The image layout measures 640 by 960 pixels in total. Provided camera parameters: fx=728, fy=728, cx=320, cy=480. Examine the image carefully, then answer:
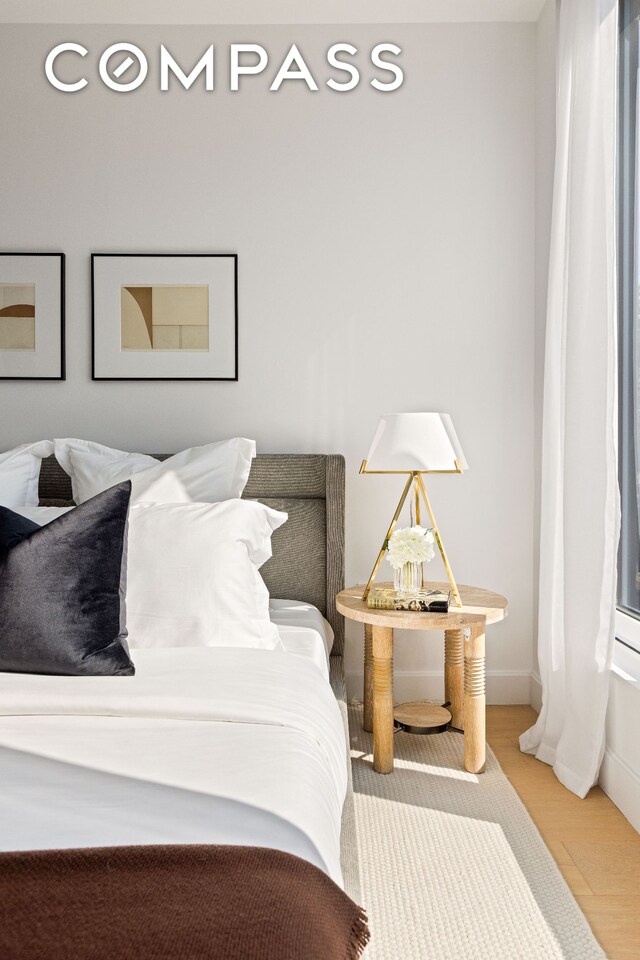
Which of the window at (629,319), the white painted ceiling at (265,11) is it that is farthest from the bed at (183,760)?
the white painted ceiling at (265,11)

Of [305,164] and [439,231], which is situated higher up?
[305,164]

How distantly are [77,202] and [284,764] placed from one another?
253 centimetres

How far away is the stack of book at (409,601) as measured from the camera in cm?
238

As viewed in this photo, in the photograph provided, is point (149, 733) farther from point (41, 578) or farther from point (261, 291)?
point (261, 291)

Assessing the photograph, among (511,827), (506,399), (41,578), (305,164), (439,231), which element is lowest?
(511,827)

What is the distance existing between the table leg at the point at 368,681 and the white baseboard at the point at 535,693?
715mm

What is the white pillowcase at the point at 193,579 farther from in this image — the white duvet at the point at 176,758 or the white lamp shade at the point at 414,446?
the white lamp shade at the point at 414,446

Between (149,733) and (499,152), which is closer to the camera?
(149,733)

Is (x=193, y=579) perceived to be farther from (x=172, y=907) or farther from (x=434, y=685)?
(x=434, y=685)

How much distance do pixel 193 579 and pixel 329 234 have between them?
1.65m

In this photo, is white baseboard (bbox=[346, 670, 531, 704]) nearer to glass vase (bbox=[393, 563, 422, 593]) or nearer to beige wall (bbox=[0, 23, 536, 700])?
beige wall (bbox=[0, 23, 536, 700])

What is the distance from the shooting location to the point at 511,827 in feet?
6.89

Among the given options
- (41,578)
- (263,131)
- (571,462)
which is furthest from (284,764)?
(263,131)

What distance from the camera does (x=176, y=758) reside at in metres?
1.28
